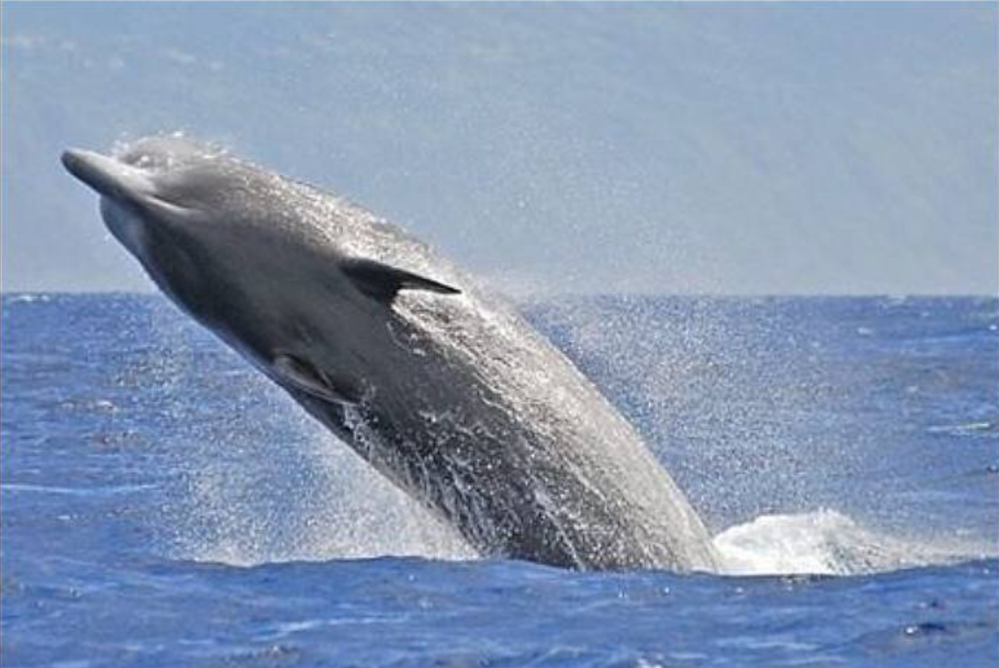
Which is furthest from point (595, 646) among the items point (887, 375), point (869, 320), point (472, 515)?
point (869, 320)

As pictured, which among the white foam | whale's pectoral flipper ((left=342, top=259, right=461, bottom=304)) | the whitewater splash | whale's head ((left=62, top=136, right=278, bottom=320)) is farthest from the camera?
the whitewater splash

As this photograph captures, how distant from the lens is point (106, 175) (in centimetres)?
1296

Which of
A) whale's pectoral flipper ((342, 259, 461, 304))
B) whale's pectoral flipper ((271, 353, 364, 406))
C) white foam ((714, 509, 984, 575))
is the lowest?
white foam ((714, 509, 984, 575))


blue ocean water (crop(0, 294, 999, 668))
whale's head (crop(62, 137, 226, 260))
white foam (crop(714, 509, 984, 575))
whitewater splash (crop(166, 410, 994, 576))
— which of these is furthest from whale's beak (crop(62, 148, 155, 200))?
white foam (crop(714, 509, 984, 575))

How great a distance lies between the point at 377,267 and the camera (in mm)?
12328

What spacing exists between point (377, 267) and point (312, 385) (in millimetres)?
750

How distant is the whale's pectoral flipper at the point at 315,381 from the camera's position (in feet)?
41.7

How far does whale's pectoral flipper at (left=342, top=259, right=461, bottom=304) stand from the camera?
39.8 ft

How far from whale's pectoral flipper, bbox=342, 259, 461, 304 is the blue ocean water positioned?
1.49 m

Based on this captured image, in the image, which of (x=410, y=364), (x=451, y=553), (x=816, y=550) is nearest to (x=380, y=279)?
(x=410, y=364)

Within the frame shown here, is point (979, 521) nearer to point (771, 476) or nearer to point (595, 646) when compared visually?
point (771, 476)

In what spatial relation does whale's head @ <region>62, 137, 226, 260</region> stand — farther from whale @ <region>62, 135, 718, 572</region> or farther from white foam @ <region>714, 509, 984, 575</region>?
white foam @ <region>714, 509, 984, 575</region>

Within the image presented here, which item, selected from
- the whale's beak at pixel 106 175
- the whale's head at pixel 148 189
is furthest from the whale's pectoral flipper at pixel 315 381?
the whale's beak at pixel 106 175

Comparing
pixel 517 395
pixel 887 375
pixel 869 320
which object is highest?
pixel 869 320
